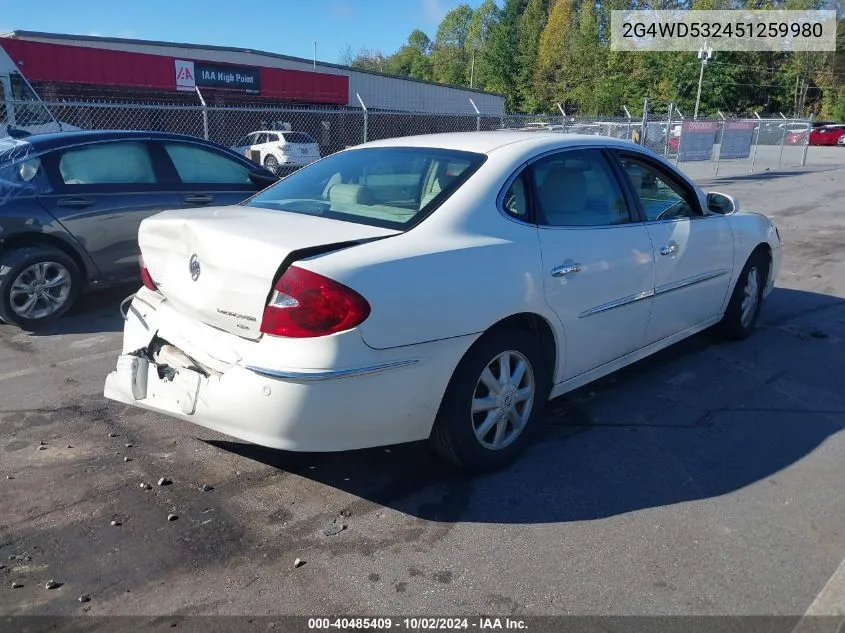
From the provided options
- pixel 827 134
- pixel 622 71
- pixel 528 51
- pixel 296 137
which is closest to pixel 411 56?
pixel 528 51

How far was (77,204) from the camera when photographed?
5836mm

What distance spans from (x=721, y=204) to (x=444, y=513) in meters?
3.36

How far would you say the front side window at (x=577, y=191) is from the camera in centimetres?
368

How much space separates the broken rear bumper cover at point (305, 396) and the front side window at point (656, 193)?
72.3 inches

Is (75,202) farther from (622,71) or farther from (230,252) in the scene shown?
(622,71)

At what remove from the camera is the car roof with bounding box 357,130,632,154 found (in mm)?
3779

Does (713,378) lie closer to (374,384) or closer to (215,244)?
(374,384)

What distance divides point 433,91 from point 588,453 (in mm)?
38559

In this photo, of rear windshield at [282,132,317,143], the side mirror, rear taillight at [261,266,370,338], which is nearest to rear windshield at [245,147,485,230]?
rear taillight at [261,266,370,338]

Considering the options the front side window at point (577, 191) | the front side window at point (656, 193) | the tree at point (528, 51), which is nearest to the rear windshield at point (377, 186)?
the front side window at point (577, 191)

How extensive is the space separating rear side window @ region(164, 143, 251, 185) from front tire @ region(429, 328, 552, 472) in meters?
4.35

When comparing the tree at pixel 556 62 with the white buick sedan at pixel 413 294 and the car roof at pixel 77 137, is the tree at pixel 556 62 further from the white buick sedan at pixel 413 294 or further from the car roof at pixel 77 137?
the white buick sedan at pixel 413 294

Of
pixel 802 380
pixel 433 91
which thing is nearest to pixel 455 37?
pixel 433 91

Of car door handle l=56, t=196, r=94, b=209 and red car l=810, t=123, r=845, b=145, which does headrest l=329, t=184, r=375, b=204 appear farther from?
red car l=810, t=123, r=845, b=145
